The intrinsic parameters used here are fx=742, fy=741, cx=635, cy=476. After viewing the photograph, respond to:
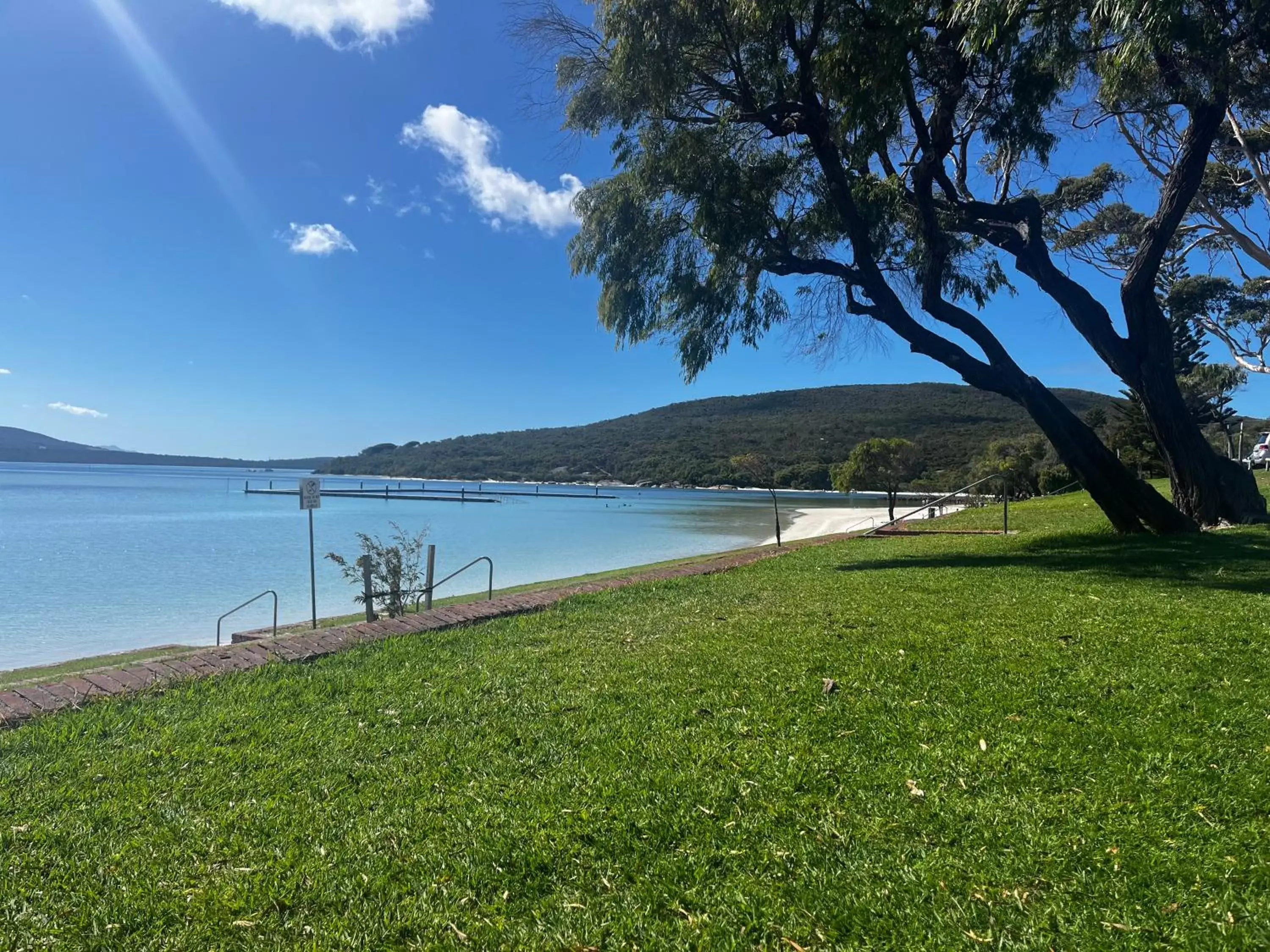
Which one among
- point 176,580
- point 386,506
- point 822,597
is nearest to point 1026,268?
point 822,597

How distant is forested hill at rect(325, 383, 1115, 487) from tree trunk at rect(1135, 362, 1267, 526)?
146 ft

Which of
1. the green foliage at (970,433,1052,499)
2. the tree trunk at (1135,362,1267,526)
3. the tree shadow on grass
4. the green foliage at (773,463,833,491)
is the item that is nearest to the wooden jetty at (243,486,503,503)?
the green foliage at (773,463,833,491)

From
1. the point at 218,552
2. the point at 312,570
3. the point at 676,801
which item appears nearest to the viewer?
the point at 676,801

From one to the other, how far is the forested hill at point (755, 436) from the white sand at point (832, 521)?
28.7 feet

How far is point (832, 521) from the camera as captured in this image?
43.1 metres

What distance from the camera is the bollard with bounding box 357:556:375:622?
10.1 metres

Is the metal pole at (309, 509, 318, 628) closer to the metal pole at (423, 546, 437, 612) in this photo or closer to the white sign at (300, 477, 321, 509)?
the white sign at (300, 477, 321, 509)

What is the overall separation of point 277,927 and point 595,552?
2713 cm

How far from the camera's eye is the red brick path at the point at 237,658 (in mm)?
4215

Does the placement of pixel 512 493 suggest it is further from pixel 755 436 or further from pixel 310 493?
pixel 310 493

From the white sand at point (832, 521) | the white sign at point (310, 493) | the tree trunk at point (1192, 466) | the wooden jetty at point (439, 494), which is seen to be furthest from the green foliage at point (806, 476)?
the white sign at point (310, 493)

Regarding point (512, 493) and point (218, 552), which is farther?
point (512, 493)

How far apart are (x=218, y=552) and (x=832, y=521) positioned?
31.1m

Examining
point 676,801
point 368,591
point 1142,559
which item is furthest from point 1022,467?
point 676,801
